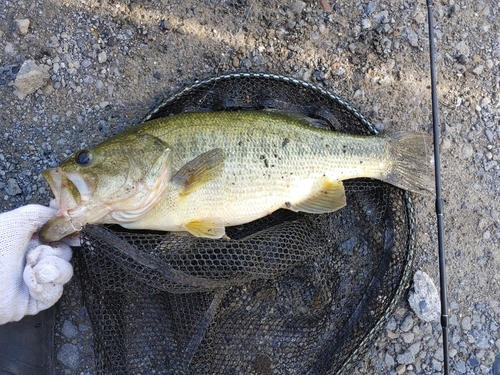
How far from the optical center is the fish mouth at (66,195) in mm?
2512

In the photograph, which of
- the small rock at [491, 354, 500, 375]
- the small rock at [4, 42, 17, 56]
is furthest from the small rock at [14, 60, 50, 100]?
the small rock at [491, 354, 500, 375]

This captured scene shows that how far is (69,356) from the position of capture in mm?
3092

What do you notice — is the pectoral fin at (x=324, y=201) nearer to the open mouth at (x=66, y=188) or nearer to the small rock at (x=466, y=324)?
the open mouth at (x=66, y=188)

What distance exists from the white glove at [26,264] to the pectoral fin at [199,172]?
775mm

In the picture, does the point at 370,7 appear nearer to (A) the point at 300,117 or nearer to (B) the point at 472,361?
(A) the point at 300,117

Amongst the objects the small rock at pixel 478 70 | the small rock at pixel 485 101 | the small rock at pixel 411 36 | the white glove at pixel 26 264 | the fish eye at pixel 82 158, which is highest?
the small rock at pixel 411 36

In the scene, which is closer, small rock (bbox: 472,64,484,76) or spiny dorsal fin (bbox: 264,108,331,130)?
spiny dorsal fin (bbox: 264,108,331,130)

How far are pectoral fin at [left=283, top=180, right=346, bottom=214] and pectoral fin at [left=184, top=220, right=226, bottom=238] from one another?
1.52ft

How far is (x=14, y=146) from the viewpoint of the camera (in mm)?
3184

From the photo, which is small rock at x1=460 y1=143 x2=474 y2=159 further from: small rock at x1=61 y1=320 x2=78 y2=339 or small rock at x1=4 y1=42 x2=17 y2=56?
small rock at x1=4 y1=42 x2=17 y2=56

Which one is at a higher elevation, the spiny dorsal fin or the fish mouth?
the spiny dorsal fin

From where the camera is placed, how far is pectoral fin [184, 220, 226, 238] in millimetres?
2709

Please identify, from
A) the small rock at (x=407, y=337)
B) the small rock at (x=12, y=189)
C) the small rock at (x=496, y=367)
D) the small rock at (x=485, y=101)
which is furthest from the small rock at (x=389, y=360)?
the small rock at (x=12, y=189)

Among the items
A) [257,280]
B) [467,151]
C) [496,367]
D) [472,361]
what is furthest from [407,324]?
[467,151]
